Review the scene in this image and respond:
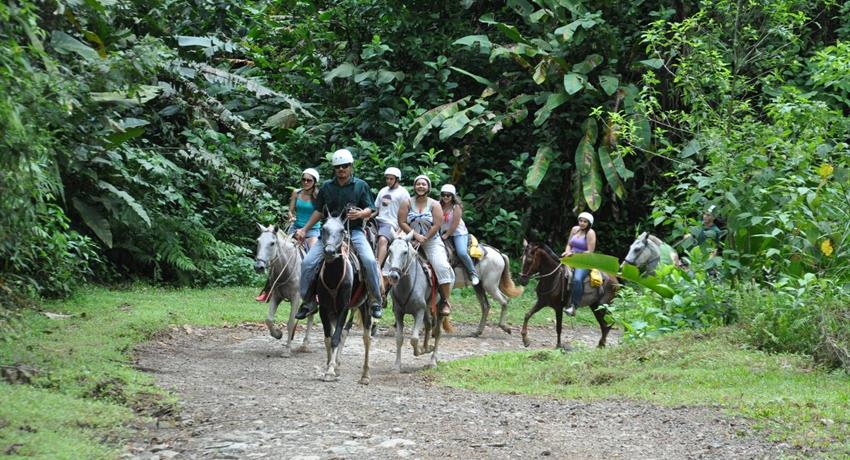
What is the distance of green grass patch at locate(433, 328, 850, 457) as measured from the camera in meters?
8.29

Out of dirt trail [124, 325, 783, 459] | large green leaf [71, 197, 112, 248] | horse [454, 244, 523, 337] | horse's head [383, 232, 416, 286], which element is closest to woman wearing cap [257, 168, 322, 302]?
horse's head [383, 232, 416, 286]

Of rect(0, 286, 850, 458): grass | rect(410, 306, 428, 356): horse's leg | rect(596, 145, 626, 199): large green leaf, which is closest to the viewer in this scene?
rect(0, 286, 850, 458): grass

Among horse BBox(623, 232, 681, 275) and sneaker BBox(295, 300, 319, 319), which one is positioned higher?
horse BBox(623, 232, 681, 275)

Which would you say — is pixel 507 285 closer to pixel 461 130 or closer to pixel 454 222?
pixel 454 222

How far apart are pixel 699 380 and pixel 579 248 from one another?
635 centimetres

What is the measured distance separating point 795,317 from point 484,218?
13.6m

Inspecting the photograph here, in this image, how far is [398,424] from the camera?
859 centimetres

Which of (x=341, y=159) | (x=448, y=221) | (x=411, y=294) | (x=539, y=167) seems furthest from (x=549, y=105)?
(x=341, y=159)

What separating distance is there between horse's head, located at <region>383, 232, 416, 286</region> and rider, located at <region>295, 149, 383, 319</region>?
0.75 feet

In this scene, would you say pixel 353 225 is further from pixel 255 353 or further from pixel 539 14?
pixel 539 14

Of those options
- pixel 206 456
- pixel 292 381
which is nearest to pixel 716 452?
pixel 206 456

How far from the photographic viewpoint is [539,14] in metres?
22.9

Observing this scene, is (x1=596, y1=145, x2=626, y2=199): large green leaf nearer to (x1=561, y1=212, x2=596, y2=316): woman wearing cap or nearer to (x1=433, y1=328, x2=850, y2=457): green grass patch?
(x1=561, y1=212, x2=596, y2=316): woman wearing cap

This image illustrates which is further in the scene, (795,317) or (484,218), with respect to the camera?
(484,218)
